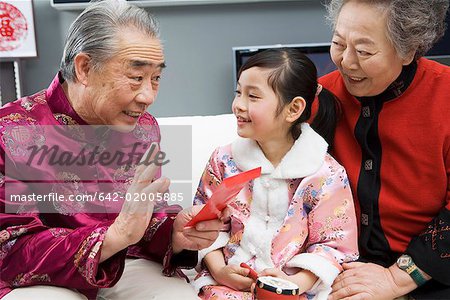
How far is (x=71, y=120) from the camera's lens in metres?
1.34

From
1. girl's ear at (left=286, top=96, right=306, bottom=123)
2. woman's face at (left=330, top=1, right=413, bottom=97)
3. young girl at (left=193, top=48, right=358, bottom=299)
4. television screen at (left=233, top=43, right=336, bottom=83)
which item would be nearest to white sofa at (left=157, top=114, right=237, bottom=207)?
young girl at (left=193, top=48, right=358, bottom=299)

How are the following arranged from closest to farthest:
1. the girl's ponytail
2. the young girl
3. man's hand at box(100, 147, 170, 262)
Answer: man's hand at box(100, 147, 170, 262), the young girl, the girl's ponytail

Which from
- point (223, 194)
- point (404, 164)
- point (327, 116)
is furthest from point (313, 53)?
point (223, 194)

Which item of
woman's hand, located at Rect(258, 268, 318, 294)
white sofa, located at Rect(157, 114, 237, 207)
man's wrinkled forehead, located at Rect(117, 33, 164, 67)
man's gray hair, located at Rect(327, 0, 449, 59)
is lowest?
woman's hand, located at Rect(258, 268, 318, 294)

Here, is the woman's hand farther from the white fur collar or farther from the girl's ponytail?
the girl's ponytail

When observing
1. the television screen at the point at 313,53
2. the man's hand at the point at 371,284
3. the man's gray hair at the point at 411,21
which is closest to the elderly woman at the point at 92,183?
the man's hand at the point at 371,284

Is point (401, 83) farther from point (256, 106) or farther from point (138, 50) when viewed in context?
point (138, 50)

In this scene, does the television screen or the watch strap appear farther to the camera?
the television screen

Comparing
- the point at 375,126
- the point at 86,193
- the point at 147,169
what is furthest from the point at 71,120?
the point at 375,126

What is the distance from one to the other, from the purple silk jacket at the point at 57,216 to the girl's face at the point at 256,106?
1.06 ft

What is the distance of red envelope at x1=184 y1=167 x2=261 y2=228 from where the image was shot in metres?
1.14

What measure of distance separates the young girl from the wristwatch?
122 millimetres

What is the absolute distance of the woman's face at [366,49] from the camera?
1.37m

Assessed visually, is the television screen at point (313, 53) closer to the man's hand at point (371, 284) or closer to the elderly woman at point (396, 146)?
the elderly woman at point (396, 146)
